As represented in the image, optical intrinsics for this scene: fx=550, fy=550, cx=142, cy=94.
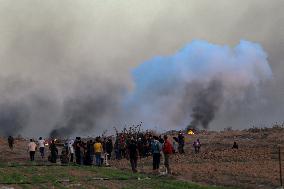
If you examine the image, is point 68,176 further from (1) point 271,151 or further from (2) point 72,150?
(1) point 271,151

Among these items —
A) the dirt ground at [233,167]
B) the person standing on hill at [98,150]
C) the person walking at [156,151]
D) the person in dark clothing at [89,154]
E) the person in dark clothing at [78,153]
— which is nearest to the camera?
the dirt ground at [233,167]

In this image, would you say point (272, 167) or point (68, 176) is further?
point (272, 167)

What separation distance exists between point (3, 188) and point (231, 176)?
10499 mm

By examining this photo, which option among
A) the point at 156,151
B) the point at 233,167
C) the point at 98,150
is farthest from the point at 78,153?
the point at 233,167

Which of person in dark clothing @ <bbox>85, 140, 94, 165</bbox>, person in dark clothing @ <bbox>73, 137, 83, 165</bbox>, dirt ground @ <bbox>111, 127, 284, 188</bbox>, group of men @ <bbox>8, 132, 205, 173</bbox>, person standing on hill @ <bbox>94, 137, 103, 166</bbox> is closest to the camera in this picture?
dirt ground @ <bbox>111, 127, 284, 188</bbox>

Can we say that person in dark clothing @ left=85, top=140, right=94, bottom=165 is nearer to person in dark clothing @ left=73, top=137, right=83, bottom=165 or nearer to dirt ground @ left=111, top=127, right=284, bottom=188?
person in dark clothing @ left=73, top=137, right=83, bottom=165

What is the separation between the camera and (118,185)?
20547 millimetres

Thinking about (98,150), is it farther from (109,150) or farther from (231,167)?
(109,150)

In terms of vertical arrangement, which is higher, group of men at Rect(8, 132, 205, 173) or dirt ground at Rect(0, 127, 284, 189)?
group of men at Rect(8, 132, 205, 173)

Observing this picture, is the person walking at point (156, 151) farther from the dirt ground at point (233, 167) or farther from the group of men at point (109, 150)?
the dirt ground at point (233, 167)

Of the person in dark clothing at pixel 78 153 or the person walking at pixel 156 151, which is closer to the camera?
the person walking at pixel 156 151

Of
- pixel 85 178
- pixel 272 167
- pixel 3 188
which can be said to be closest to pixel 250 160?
pixel 272 167

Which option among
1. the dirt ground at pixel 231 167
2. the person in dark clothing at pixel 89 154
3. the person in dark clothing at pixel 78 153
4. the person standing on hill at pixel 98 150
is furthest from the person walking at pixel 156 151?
the person in dark clothing at pixel 78 153

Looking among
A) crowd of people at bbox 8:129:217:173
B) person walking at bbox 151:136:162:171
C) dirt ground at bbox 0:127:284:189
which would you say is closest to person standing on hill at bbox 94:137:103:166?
crowd of people at bbox 8:129:217:173
